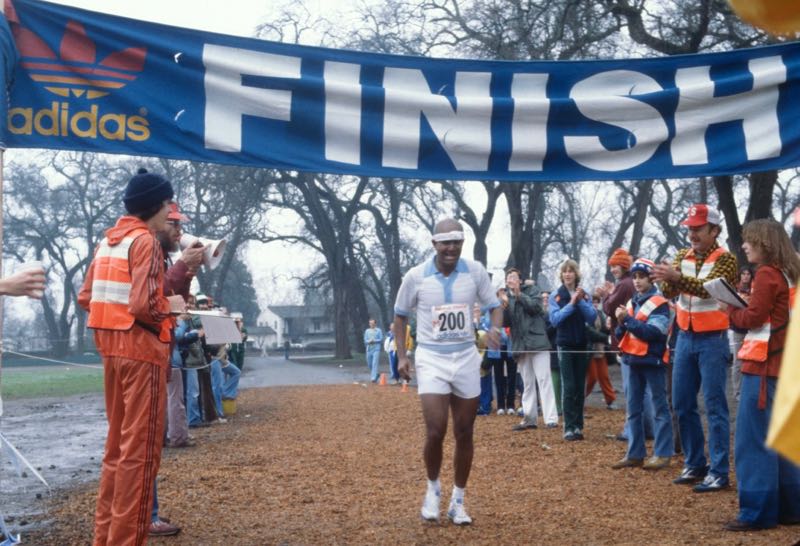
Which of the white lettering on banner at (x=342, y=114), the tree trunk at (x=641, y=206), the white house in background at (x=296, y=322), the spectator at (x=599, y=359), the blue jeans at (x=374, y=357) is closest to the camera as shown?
the white lettering on banner at (x=342, y=114)

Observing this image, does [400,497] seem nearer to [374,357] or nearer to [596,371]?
[596,371]

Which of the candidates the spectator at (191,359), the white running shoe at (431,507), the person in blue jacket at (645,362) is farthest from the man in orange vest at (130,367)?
the spectator at (191,359)

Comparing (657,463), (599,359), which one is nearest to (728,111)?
(657,463)

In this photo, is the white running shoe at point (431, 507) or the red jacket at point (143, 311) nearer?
the red jacket at point (143, 311)

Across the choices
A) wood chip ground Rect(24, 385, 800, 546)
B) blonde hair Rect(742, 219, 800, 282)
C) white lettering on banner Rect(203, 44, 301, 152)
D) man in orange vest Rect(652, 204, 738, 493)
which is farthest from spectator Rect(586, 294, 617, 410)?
white lettering on banner Rect(203, 44, 301, 152)

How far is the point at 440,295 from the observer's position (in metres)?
7.00

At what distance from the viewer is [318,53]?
5.36 metres

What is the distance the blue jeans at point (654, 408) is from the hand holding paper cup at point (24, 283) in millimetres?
6576

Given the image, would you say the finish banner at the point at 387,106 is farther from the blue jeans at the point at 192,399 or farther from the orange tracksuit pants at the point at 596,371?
the blue jeans at the point at 192,399

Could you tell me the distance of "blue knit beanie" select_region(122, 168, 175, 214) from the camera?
5258 millimetres

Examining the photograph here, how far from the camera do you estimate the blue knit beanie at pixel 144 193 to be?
5.26 m

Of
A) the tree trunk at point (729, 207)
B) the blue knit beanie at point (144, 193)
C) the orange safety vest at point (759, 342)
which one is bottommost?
the orange safety vest at point (759, 342)

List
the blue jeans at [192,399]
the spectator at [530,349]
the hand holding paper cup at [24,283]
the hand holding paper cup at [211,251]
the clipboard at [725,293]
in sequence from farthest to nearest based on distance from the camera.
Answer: the blue jeans at [192,399] → the spectator at [530,349] → the clipboard at [725,293] → the hand holding paper cup at [211,251] → the hand holding paper cup at [24,283]

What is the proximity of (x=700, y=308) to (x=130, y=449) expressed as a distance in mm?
4893
